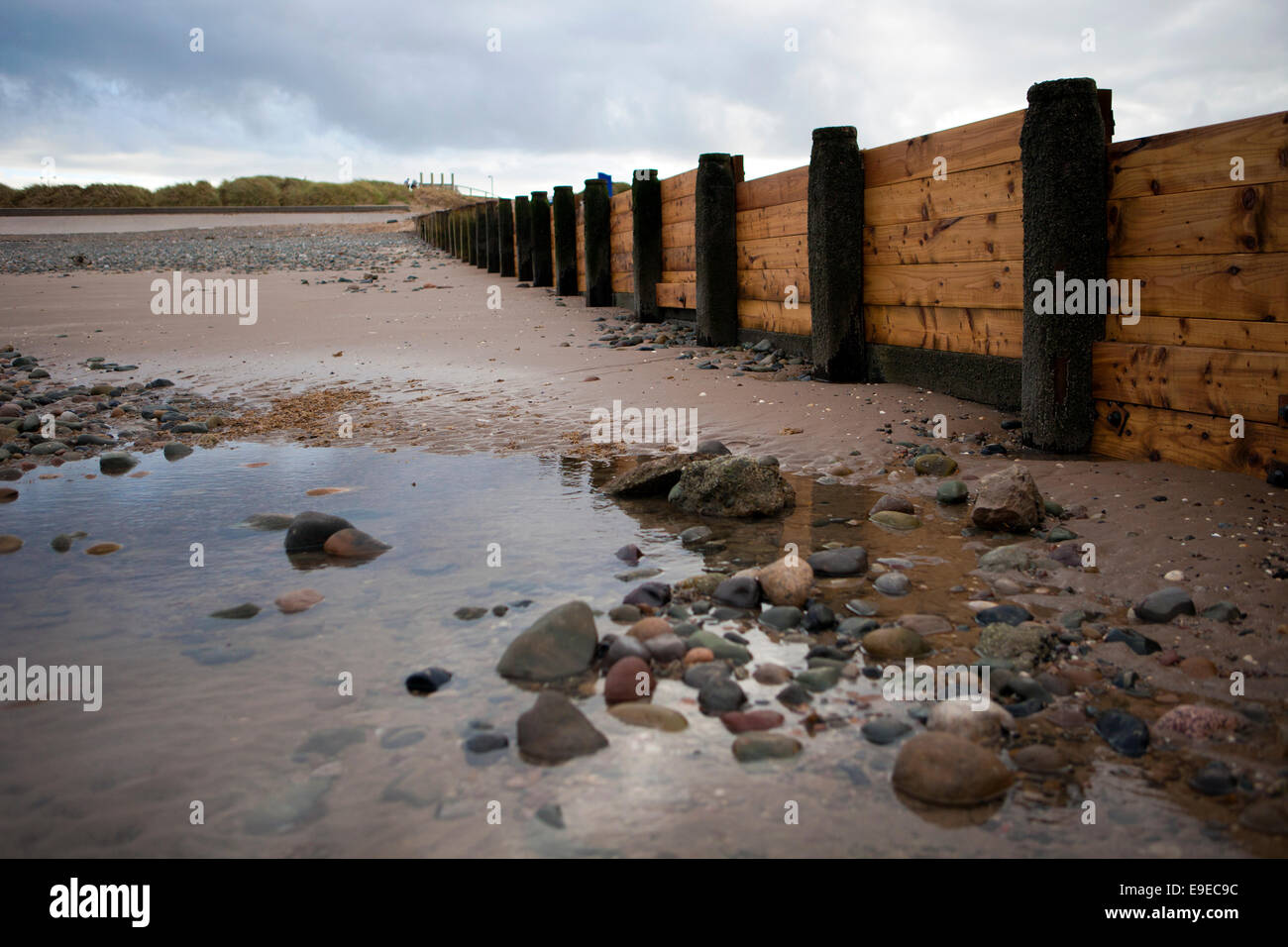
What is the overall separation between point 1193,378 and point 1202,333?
207 mm

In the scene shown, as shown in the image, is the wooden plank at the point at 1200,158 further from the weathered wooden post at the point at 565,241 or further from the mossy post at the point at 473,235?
the mossy post at the point at 473,235

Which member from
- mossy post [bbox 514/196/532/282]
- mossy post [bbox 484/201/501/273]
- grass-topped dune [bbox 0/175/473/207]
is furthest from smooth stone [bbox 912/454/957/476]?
grass-topped dune [bbox 0/175/473/207]

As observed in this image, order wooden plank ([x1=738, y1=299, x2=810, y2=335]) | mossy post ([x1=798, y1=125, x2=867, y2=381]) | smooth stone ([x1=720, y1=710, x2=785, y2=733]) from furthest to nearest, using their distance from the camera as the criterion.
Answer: wooden plank ([x1=738, y1=299, x2=810, y2=335])
mossy post ([x1=798, y1=125, x2=867, y2=381])
smooth stone ([x1=720, y1=710, x2=785, y2=733])

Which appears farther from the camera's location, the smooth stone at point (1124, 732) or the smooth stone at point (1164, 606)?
the smooth stone at point (1164, 606)

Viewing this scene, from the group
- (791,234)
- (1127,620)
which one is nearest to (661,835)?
(1127,620)

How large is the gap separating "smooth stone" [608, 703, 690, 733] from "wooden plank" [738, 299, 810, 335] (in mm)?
5774

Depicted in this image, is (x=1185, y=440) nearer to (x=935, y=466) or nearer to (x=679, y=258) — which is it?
(x=935, y=466)

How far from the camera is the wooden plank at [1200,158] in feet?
12.6

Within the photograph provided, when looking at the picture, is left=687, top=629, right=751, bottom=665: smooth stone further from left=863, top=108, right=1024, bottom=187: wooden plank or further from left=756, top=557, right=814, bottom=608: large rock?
left=863, top=108, right=1024, bottom=187: wooden plank

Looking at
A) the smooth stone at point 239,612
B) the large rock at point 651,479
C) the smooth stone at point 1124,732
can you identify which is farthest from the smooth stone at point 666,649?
the large rock at point 651,479

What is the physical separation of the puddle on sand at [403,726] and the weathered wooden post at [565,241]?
36.6ft

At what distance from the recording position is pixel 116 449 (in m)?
6.00

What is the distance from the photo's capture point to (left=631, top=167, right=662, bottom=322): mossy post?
11.0 m

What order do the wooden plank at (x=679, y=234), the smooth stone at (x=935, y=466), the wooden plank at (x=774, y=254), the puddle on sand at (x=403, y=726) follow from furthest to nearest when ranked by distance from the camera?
the wooden plank at (x=679, y=234), the wooden plank at (x=774, y=254), the smooth stone at (x=935, y=466), the puddle on sand at (x=403, y=726)
